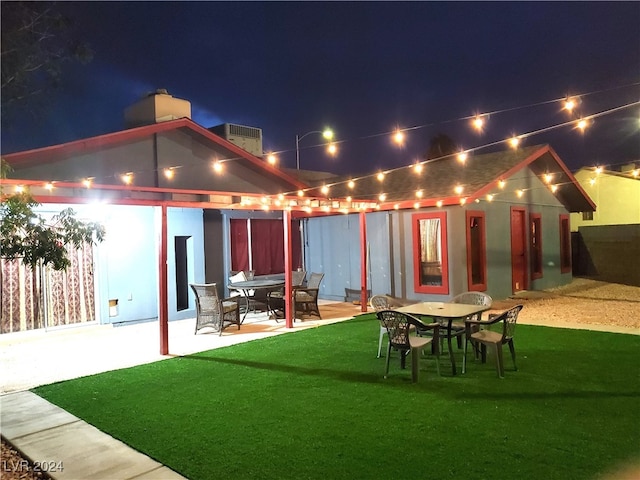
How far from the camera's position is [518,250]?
479 inches

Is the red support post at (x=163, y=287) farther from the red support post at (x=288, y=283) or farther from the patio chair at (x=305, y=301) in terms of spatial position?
the patio chair at (x=305, y=301)

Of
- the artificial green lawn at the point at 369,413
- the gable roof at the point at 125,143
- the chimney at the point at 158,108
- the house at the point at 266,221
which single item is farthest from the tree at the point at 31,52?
the chimney at the point at 158,108

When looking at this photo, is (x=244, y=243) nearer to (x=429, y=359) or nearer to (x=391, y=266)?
(x=391, y=266)

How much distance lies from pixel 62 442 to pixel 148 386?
57.6 inches

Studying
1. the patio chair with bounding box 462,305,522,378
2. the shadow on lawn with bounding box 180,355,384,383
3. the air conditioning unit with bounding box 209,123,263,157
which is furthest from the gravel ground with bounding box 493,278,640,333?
the air conditioning unit with bounding box 209,123,263,157

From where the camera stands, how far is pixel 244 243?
11703mm

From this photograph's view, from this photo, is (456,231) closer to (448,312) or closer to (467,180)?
(467,180)

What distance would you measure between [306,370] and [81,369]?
306cm

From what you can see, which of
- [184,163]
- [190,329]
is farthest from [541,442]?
[184,163]

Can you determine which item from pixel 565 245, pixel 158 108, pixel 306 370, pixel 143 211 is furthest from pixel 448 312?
pixel 565 245

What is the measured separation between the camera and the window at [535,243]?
41.7 ft

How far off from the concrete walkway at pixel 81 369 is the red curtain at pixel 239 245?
1552 millimetres

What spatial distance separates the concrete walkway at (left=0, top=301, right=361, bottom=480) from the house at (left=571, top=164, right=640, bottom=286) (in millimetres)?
9801

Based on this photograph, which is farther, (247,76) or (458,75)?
(247,76)
